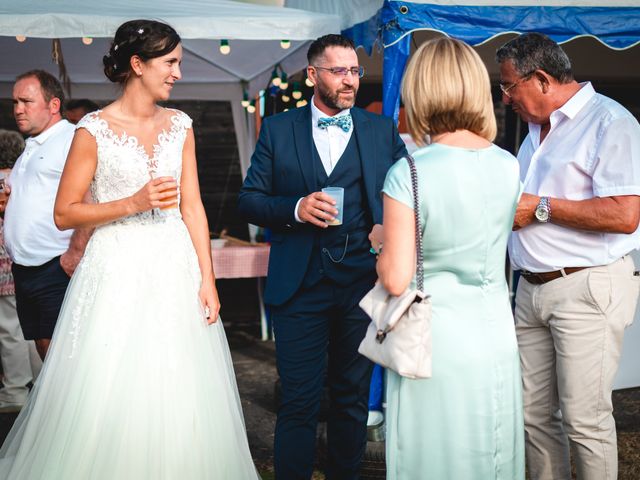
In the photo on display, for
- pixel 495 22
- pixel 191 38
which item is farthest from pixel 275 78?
pixel 495 22

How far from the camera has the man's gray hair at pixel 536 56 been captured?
9.77 feet

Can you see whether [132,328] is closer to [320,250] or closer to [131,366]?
[131,366]

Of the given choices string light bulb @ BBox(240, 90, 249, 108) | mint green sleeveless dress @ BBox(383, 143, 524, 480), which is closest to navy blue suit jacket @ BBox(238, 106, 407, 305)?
mint green sleeveless dress @ BBox(383, 143, 524, 480)

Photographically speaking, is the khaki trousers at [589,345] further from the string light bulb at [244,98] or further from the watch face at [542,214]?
the string light bulb at [244,98]

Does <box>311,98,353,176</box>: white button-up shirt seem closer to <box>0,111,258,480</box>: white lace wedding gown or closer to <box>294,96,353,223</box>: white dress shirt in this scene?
<box>294,96,353,223</box>: white dress shirt

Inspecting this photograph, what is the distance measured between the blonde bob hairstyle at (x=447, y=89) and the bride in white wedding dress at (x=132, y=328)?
0.94m

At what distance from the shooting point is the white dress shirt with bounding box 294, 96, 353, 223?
336cm

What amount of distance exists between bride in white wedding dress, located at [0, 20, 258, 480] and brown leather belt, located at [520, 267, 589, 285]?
4.09ft

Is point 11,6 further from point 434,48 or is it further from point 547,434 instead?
point 547,434

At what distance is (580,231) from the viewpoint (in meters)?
2.98

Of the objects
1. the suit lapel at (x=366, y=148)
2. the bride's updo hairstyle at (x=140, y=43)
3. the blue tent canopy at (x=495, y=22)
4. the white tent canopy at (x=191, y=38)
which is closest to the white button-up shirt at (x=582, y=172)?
the suit lapel at (x=366, y=148)

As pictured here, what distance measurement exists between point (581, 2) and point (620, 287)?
74.4 inches

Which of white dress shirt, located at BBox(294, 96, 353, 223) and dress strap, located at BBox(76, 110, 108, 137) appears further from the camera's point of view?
white dress shirt, located at BBox(294, 96, 353, 223)

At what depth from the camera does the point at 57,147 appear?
3.98 m
